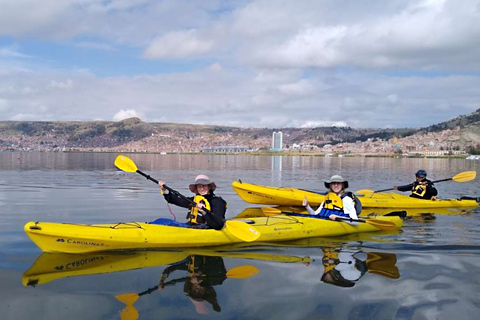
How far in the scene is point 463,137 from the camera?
199875mm

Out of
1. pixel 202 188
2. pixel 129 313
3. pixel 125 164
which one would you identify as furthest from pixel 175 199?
pixel 129 313

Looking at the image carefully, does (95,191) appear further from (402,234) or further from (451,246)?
(451,246)

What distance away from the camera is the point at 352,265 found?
891cm

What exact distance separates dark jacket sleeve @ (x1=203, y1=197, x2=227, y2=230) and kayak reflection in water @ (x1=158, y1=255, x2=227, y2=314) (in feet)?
2.80

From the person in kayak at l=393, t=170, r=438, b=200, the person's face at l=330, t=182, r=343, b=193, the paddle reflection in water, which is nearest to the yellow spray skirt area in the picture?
the paddle reflection in water

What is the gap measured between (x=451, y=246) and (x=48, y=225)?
9.17 metres

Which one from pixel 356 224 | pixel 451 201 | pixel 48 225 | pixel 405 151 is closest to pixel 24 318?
pixel 48 225

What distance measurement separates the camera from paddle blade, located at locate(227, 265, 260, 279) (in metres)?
8.12

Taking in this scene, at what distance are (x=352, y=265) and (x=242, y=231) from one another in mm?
2439

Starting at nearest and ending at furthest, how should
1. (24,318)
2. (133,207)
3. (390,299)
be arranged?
(24,318), (390,299), (133,207)

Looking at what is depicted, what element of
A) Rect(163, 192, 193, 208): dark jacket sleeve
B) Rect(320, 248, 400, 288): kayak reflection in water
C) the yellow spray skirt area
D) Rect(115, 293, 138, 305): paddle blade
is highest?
Rect(163, 192, 193, 208): dark jacket sleeve

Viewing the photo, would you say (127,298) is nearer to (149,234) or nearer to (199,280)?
(199,280)

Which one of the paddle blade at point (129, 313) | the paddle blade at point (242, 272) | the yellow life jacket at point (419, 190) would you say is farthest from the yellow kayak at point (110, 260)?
the yellow life jacket at point (419, 190)

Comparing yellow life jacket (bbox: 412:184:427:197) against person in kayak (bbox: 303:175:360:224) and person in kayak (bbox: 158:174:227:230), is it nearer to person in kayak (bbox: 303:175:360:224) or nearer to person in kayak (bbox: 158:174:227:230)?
person in kayak (bbox: 303:175:360:224)
